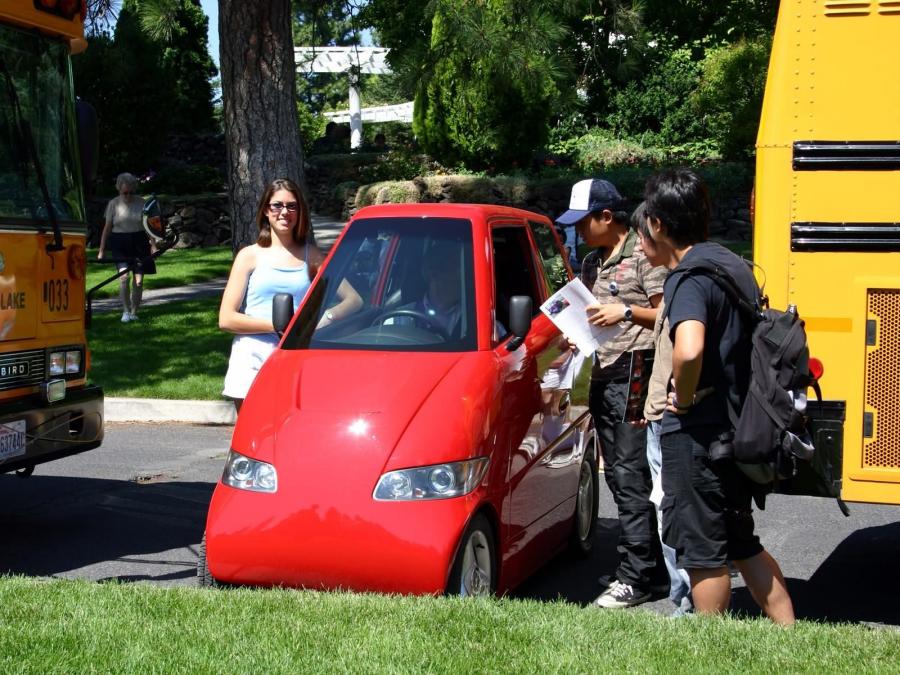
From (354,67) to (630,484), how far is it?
33.3ft

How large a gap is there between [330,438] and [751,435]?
5.91 ft

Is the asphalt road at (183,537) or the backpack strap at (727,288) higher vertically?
the backpack strap at (727,288)

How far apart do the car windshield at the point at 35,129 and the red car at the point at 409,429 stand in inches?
69.4

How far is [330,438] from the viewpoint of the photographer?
17.7 ft

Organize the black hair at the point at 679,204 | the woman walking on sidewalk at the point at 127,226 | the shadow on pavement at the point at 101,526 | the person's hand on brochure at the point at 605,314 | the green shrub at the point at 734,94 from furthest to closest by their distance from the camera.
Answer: the green shrub at the point at 734,94, the woman walking on sidewalk at the point at 127,226, the shadow on pavement at the point at 101,526, the person's hand on brochure at the point at 605,314, the black hair at the point at 679,204

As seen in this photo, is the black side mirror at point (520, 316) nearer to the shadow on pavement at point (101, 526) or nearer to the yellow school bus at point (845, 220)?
the yellow school bus at point (845, 220)

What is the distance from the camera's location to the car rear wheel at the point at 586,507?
23.0ft

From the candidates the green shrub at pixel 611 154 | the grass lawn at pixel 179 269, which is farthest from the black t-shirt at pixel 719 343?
the green shrub at pixel 611 154

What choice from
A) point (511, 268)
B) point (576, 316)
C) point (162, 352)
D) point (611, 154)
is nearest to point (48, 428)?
point (511, 268)

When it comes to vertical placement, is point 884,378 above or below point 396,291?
below

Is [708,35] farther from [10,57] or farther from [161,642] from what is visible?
[161,642]

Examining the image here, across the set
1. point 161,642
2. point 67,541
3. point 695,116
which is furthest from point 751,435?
point 695,116

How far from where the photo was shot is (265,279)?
677 cm

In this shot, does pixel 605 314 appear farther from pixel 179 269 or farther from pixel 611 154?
pixel 611 154
